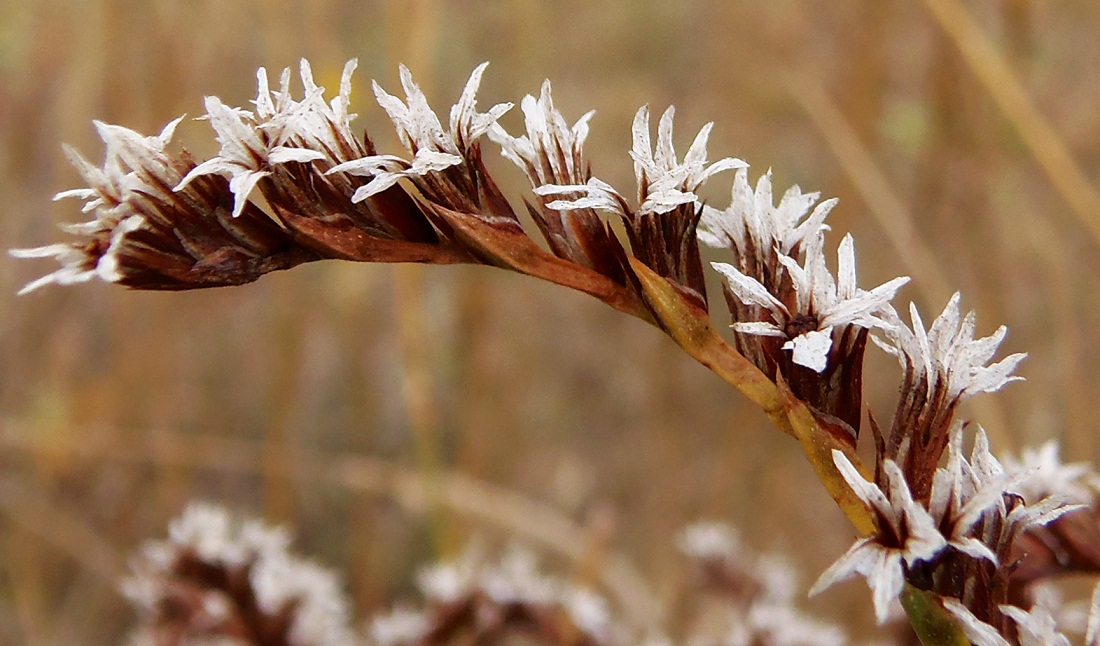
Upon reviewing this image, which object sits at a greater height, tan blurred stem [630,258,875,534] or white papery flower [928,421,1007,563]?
tan blurred stem [630,258,875,534]

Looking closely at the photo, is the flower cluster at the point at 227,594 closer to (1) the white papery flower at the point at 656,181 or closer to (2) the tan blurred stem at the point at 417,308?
(2) the tan blurred stem at the point at 417,308

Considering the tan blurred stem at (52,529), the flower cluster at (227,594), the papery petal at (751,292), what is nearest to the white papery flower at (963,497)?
the papery petal at (751,292)

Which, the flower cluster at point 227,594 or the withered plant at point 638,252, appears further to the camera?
the flower cluster at point 227,594

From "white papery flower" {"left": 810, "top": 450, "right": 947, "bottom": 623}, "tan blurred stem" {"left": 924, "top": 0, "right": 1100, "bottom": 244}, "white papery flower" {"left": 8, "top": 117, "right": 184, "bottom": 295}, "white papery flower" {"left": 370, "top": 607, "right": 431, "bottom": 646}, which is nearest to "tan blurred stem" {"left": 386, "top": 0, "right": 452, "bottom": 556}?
"white papery flower" {"left": 370, "top": 607, "right": 431, "bottom": 646}

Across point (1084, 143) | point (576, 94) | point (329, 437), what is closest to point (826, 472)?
point (329, 437)

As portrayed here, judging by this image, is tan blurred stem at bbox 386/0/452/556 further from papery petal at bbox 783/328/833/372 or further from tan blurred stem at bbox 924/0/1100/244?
papery petal at bbox 783/328/833/372
